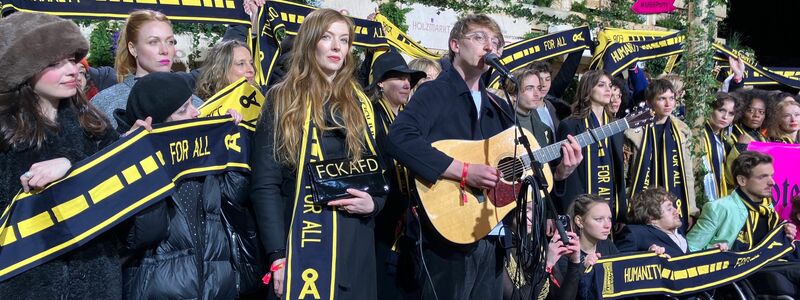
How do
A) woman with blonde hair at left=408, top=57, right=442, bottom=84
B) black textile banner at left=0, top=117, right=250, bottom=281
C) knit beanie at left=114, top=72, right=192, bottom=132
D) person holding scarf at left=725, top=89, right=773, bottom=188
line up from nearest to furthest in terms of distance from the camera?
black textile banner at left=0, top=117, right=250, bottom=281 < knit beanie at left=114, top=72, right=192, bottom=132 < woman with blonde hair at left=408, top=57, right=442, bottom=84 < person holding scarf at left=725, top=89, right=773, bottom=188

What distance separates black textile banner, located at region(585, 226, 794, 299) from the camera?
18.0 ft

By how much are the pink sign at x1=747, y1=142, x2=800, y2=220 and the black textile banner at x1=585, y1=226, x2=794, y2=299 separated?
1148 millimetres

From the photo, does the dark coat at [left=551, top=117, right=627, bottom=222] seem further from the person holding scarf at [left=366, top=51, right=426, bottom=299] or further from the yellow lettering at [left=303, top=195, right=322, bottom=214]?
the yellow lettering at [left=303, top=195, right=322, bottom=214]

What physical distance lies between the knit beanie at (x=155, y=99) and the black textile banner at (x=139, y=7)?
4.31 ft

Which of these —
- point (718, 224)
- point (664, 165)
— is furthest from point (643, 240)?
point (664, 165)

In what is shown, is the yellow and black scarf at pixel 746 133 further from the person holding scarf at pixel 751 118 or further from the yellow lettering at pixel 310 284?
the yellow lettering at pixel 310 284

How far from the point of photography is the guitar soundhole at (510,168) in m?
4.32

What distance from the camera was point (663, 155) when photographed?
7.15 meters

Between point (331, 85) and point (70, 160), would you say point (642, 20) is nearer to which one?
point (331, 85)

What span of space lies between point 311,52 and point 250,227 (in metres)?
0.85

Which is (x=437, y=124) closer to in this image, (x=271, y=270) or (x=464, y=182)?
(x=464, y=182)

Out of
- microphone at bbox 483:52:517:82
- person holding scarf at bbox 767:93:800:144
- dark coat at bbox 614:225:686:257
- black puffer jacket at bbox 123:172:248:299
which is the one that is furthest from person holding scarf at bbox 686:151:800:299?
black puffer jacket at bbox 123:172:248:299

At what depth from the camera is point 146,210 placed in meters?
3.37

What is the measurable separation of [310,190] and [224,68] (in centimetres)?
147
